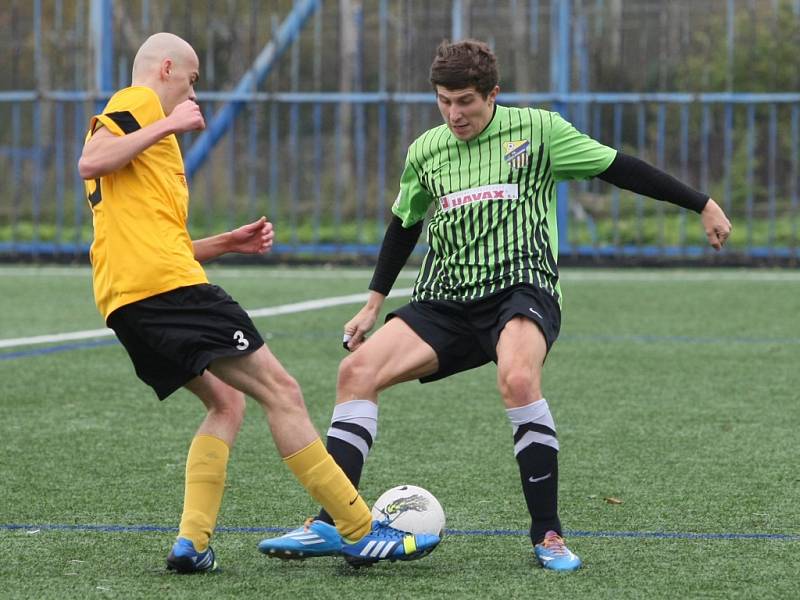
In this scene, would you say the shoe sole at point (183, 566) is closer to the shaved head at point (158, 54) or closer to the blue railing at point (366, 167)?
the shaved head at point (158, 54)

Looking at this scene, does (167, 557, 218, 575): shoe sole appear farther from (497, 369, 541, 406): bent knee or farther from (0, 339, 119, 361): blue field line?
Result: (0, 339, 119, 361): blue field line

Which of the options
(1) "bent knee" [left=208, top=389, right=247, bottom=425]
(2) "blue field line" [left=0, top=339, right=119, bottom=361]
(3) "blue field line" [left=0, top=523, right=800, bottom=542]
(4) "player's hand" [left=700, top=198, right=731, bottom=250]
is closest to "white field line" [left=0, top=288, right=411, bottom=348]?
(2) "blue field line" [left=0, top=339, right=119, bottom=361]

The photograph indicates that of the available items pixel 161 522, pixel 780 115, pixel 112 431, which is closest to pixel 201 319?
pixel 161 522

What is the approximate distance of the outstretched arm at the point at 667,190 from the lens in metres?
4.71

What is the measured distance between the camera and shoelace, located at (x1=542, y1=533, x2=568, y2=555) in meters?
4.51

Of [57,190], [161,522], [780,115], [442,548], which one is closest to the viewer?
[442,548]

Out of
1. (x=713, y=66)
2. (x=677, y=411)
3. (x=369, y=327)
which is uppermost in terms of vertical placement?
(x=713, y=66)

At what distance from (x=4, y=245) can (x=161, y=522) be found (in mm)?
11798

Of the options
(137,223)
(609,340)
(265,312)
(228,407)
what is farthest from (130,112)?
(265,312)

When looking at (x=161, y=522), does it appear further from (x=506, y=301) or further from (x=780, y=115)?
(x=780, y=115)

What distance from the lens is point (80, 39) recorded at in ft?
55.7

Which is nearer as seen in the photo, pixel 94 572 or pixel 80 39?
pixel 94 572

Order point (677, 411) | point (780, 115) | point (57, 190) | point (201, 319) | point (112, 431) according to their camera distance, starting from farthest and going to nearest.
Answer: point (57, 190) < point (780, 115) < point (677, 411) < point (112, 431) < point (201, 319)

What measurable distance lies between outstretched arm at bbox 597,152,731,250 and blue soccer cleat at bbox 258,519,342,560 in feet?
4.66
